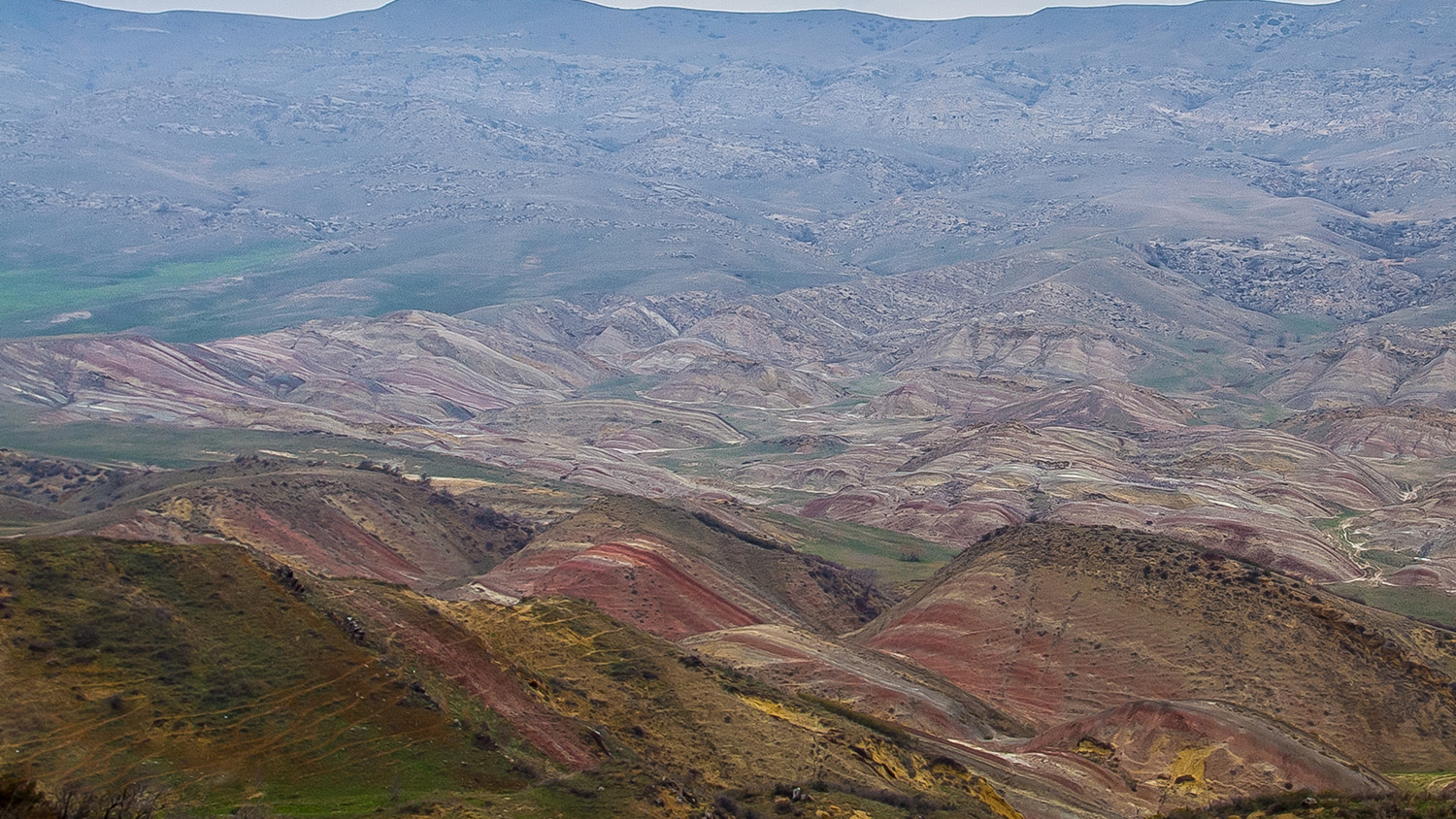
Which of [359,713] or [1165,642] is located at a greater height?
[359,713]

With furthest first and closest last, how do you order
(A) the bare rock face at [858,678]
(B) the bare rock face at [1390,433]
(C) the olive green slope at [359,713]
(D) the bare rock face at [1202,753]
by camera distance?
(B) the bare rock face at [1390,433] → (A) the bare rock face at [858,678] → (D) the bare rock face at [1202,753] → (C) the olive green slope at [359,713]

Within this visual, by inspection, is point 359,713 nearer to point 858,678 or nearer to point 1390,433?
point 858,678

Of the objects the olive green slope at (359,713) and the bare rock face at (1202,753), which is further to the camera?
the bare rock face at (1202,753)

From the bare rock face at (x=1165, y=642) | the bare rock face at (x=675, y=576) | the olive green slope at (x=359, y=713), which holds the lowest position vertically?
the bare rock face at (x=675, y=576)

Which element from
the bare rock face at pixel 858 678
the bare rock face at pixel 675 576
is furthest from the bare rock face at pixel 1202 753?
the bare rock face at pixel 675 576

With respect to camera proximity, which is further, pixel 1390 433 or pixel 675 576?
pixel 1390 433

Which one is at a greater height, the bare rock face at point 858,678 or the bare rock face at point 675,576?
the bare rock face at point 858,678

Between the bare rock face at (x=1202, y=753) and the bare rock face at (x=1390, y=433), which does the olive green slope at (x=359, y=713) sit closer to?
the bare rock face at (x=1202, y=753)

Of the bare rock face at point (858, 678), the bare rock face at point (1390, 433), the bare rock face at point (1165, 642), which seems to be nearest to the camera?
the bare rock face at point (858, 678)

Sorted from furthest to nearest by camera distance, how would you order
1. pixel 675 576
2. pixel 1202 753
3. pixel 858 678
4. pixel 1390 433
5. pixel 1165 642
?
pixel 1390 433
pixel 675 576
pixel 1165 642
pixel 858 678
pixel 1202 753

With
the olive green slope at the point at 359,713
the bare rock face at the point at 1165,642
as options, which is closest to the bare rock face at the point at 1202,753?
the bare rock face at the point at 1165,642

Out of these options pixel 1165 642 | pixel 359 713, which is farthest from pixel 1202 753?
pixel 359 713
